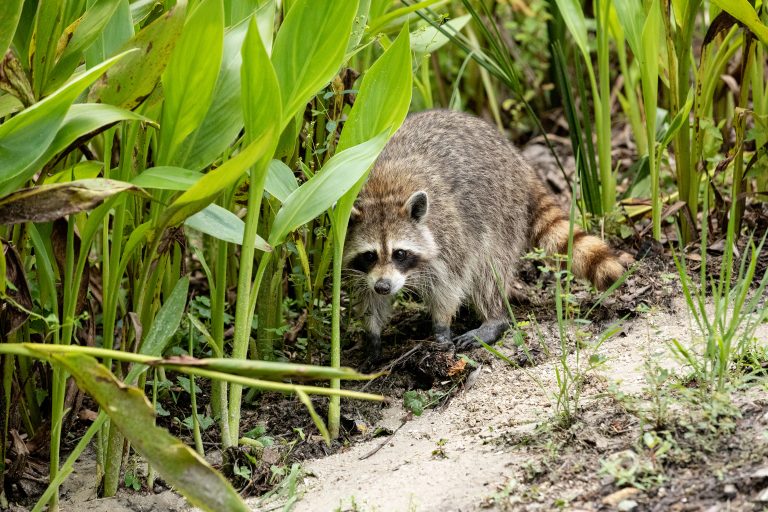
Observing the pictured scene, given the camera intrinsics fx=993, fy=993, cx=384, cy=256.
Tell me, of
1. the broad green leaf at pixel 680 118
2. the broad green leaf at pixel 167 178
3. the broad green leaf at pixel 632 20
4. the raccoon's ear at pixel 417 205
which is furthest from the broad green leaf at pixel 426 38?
the broad green leaf at pixel 167 178

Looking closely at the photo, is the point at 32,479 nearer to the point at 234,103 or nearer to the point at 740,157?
the point at 234,103

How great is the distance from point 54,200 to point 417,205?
2.46 m

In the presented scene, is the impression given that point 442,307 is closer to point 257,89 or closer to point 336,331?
point 336,331

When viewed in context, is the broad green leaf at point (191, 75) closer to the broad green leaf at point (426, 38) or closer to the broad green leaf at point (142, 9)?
the broad green leaf at point (142, 9)

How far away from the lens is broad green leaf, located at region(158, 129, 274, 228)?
266 centimetres

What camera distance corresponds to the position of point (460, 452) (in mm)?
3389

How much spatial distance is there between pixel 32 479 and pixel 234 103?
5.06 ft

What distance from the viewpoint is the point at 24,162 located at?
265 cm

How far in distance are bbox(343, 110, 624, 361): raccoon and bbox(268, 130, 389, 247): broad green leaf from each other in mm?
1403

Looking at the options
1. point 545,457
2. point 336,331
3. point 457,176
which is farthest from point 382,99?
point 457,176

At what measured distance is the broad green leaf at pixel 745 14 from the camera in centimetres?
396

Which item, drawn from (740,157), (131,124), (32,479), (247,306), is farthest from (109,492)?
(740,157)

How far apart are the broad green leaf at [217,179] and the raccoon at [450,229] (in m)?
1.88

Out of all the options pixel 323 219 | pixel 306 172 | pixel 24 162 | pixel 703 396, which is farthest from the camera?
pixel 323 219
